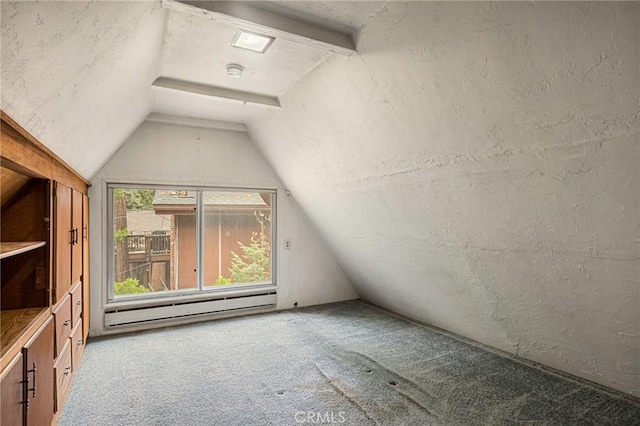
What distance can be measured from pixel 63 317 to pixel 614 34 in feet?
10.6

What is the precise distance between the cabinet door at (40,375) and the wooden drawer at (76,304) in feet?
2.21

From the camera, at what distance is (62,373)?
225cm

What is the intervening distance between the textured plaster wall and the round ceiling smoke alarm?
465 millimetres

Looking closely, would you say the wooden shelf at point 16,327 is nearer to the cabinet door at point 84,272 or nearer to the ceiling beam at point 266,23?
the cabinet door at point 84,272

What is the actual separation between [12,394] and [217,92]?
2.40 meters

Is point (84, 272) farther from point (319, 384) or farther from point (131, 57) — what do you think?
point (319, 384)

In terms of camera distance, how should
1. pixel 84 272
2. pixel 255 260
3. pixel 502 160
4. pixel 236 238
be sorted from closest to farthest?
pixel 502 160 → pixel 84 272 → pixel 236 238 → pixel 255 260

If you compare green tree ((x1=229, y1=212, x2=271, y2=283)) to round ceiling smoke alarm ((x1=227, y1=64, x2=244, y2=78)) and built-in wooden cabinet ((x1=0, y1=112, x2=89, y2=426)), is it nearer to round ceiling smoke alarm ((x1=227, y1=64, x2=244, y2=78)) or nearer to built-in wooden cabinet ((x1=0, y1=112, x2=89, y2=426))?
built-in wooden cabinet ((x1=0, y1=112, x2=89, y2=426))

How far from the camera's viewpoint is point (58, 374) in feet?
6.98

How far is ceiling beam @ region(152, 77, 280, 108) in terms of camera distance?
277 centimetres

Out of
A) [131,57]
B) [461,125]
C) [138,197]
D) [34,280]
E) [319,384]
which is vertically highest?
[131,57]

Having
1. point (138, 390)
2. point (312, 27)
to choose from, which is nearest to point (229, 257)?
point (138, 390)

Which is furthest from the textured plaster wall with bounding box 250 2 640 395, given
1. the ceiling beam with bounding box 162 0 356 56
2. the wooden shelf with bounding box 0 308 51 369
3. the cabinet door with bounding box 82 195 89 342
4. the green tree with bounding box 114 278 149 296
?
the green tree with bounding box 114 278 149 296

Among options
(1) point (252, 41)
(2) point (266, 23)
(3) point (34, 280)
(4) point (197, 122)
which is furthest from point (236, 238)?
(2) point (266, 23)
